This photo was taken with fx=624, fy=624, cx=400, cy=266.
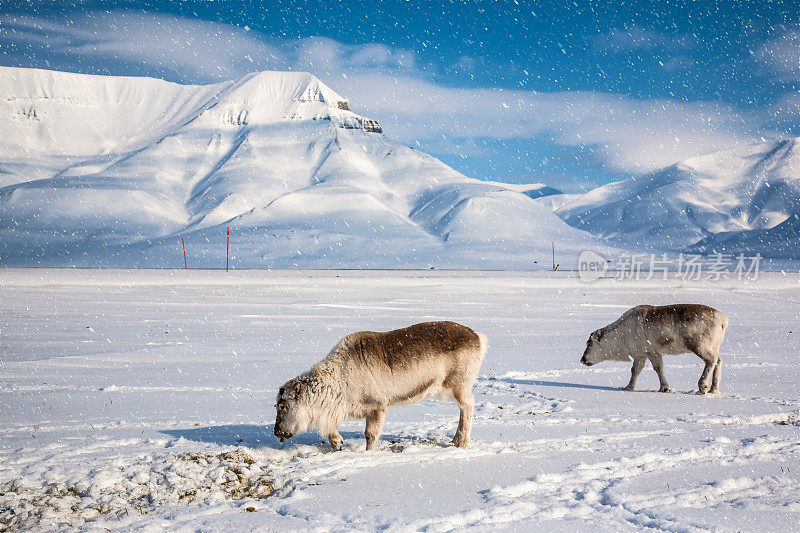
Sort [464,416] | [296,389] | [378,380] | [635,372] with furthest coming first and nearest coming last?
[635,372], [464,416], [378,380], [296,389]

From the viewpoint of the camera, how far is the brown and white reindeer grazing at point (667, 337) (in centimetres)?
1109

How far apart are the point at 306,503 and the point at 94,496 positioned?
199 centimetres

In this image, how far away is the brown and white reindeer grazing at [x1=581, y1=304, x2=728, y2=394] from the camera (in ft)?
36.4

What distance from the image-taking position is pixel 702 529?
5.29 m

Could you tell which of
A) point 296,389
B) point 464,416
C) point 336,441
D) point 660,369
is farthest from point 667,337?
point 296,389

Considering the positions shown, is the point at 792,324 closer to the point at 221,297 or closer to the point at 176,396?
the point at 176,396

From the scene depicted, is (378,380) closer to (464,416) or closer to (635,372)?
(464,416)

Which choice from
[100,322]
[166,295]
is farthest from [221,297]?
[100,322]

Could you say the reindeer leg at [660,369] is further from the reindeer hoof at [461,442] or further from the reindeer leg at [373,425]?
the reindeer leg at [373,425]

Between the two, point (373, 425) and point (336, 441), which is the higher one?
point (373, 425)

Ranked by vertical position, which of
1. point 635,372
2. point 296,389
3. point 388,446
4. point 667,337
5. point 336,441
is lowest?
point 388,446

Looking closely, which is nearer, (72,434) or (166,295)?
(72,434)

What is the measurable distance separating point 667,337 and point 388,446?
247 inches

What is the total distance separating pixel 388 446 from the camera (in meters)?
7.68
